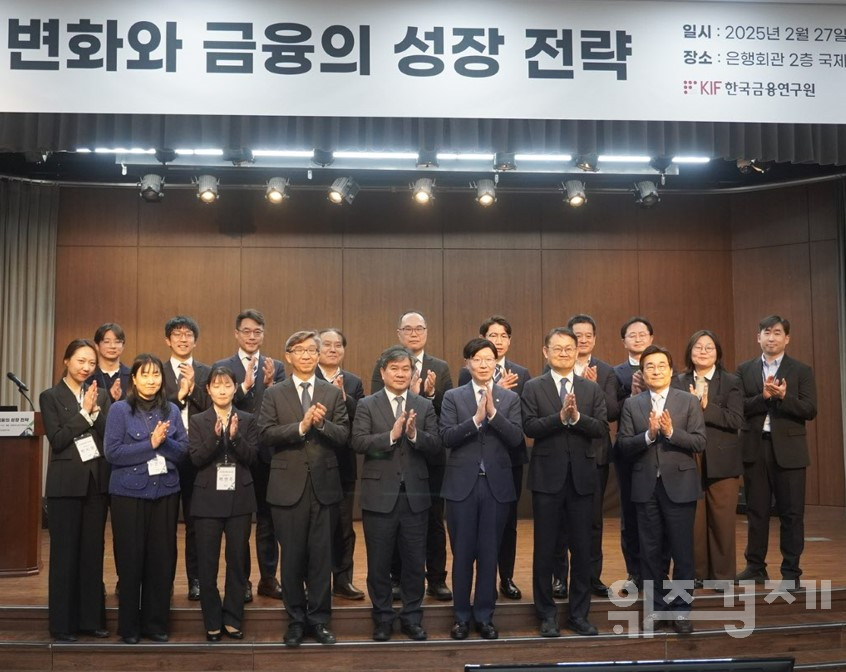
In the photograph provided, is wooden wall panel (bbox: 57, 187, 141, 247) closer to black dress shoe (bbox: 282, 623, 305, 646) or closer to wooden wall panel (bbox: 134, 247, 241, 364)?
wooden wall panel (bbox: 134, 247, 241, 364)

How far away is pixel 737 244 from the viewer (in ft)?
27.9

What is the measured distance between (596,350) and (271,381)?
410cm

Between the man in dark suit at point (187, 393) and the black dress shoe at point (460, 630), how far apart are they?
1319 mm

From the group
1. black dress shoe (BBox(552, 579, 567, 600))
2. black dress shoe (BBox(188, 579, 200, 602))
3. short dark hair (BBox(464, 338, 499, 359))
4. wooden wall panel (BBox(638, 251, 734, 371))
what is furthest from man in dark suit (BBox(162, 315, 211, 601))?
wooden wall panel (BBox(638, 251, 734, 371))

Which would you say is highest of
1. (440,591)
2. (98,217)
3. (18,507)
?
(98,217)

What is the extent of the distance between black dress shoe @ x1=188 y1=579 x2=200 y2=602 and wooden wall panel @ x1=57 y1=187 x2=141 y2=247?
168 inches

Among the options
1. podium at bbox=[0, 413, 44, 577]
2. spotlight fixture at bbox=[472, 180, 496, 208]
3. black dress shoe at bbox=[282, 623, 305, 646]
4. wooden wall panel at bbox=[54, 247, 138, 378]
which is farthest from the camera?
wooden wall panel at bbox=[54, 247, 138, 378]

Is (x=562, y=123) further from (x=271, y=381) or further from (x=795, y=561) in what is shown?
(x=795, y=561)

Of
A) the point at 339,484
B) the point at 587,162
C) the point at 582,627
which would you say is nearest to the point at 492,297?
the point at 587,162

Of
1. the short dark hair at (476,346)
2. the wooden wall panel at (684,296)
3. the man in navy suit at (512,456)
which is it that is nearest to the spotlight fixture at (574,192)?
the wooden wall panel at (684,296)

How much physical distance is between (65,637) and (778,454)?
383 centimetres

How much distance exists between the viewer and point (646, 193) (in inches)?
303

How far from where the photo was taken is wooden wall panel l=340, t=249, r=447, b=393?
26.9 ft

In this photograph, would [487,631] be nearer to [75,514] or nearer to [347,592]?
[347,592]
